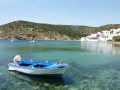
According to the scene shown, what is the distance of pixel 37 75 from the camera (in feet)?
97.7

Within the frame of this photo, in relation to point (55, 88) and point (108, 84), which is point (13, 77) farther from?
point (108, 84)

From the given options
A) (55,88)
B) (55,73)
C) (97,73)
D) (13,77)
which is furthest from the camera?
(97,73)

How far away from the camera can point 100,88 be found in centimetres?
2512

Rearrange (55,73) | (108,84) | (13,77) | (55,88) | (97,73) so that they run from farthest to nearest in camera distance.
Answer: (97,73), (13,77), (55,73), (108,84), (55,88)

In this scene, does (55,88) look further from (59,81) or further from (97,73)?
(97,73)

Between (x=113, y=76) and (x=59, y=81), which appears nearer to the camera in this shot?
(x=59, y=81)

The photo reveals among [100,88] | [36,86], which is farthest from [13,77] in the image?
[100,88]

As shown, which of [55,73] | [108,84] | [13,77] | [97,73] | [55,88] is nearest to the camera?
[55,88]

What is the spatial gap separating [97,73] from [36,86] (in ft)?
37.4

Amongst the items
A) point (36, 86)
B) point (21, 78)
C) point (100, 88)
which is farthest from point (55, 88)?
point (21, 78)

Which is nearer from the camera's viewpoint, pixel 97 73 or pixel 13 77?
pixel 13 77

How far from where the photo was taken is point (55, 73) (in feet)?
94.1

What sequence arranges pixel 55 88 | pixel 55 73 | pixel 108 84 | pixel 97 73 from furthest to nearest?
1. pixel 97 73
2. pixel 55 73
3. pixel 108 84
4. pixel 55 88

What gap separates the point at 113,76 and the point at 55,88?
34.0 ft
